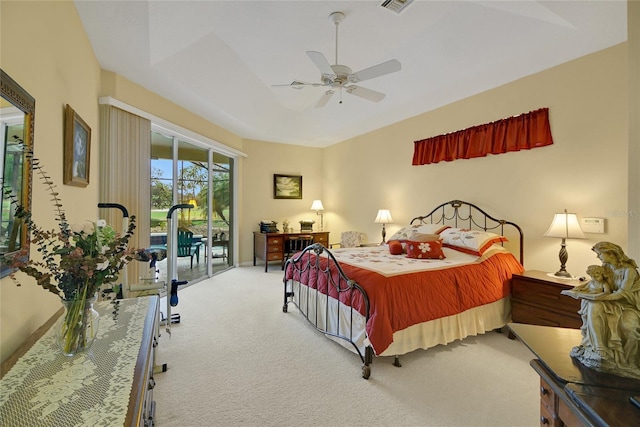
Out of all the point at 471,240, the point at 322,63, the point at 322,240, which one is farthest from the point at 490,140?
the point at 322,240

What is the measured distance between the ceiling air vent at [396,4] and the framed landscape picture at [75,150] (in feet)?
8.40

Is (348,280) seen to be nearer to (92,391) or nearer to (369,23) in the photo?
(92,391)

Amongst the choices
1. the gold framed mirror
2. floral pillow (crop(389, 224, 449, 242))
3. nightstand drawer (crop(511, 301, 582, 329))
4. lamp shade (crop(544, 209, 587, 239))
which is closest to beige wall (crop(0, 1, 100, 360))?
the gold framed mirror

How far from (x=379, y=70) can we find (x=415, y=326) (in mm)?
2224

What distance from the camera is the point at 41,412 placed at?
0.80m

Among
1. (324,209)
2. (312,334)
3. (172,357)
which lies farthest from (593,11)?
(324,209)

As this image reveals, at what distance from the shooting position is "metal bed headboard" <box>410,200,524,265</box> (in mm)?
3485

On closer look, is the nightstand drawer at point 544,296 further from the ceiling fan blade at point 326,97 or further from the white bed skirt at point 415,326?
the ceiling fan blade at point 326,97

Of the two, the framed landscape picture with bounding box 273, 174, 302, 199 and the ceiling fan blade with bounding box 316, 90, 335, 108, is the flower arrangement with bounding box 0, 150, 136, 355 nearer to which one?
the ceiling fan blade with bounding box 316, 90, 335, 108

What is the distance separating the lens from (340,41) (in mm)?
3023

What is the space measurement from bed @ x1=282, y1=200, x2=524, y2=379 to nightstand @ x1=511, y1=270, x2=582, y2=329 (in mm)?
116

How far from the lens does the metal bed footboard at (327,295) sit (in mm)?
2385

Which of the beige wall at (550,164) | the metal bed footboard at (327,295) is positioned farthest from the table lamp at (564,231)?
the metal bed footboard at (327,295)

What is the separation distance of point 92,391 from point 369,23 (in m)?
3.21
